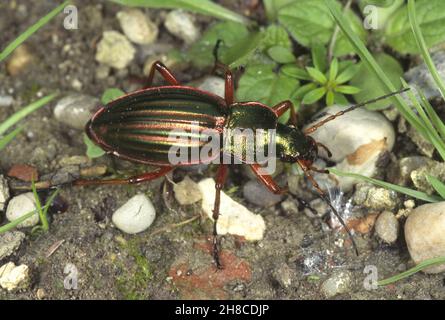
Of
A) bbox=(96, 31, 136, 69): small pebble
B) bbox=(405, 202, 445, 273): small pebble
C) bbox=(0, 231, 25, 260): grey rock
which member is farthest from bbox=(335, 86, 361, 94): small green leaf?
bbox=(0, 231, 25, 260): grey rock

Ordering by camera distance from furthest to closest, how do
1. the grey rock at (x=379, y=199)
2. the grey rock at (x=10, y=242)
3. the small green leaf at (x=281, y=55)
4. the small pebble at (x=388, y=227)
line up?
the small green leaf at (x=281, y=55), the grey rock at (x=379, y=199), the small pebble at (x=388, y=227), the grey rock at (x=10, y=242)

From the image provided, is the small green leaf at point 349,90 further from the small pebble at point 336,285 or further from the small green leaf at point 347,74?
the small pebble at point 336,285

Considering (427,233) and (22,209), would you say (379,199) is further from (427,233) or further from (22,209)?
(22,209)

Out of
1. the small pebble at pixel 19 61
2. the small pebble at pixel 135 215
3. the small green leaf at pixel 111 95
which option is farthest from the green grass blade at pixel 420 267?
the small pebble at pixel 19 61

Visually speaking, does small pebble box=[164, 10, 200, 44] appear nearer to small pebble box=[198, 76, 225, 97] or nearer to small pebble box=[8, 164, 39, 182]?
small pebble box=[198, 76, 225, 97]

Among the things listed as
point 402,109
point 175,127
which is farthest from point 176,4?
point 402,109

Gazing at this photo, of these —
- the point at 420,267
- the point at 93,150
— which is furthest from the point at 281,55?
the point at 420,267
